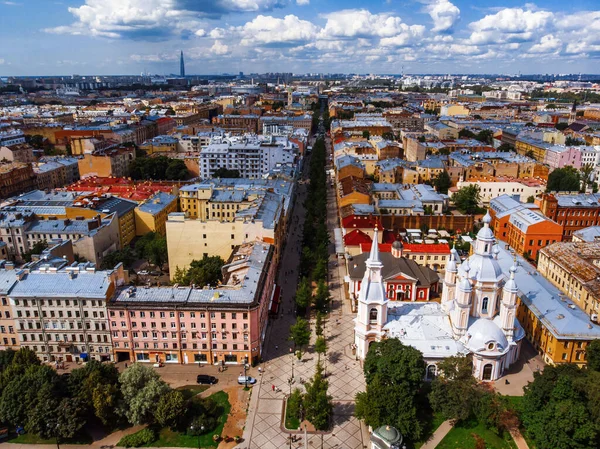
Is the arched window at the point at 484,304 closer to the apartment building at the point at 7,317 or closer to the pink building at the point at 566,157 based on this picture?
Answer: the apartment building at the point at 7,317

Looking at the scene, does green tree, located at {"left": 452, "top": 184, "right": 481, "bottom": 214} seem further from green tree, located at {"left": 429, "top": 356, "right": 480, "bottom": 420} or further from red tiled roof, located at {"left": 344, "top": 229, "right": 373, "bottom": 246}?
green tree, located at {"left": 429, "top": 356, "right": 480, "bottom": 420}

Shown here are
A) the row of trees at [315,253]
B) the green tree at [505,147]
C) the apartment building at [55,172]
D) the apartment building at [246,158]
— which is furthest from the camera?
the green tree at [505,147]

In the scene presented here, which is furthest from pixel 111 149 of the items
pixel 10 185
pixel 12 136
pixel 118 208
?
pixel 118 208

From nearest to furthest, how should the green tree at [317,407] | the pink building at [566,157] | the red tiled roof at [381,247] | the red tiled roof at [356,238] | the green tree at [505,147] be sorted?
the green tree at [317,407] < the red tiled roof at [381,247] < the red tiled roof at [356,238] < the pink building at [566,157] < the green tree at [505,147]

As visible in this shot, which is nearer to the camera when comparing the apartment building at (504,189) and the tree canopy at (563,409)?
the tree canopy at (563,409)

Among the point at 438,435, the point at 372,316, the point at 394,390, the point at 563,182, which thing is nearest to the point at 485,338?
the point at 438,435

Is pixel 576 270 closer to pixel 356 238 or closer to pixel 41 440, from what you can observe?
pixel 356 238

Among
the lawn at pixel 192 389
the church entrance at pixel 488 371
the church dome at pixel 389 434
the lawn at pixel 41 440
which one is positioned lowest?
the lawn at pixel 41 440

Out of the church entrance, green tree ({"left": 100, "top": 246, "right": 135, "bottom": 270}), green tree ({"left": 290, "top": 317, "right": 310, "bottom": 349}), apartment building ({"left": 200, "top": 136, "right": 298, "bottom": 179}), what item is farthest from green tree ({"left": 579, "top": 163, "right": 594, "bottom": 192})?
green tree ({"left": 100, "top": 246, "right": 135, "bottom": 270})

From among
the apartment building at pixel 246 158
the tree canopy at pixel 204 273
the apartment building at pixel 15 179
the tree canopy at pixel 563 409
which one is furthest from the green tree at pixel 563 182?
the apartment building at pixel 15 179
